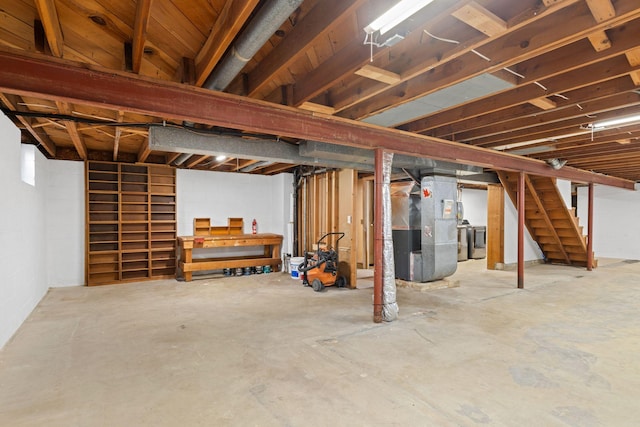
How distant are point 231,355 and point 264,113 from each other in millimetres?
2178

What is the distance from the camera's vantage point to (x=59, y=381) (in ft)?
8.04

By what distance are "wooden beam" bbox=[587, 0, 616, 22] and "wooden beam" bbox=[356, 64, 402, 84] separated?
117cm

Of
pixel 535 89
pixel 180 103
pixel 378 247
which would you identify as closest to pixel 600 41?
pixel 535 89

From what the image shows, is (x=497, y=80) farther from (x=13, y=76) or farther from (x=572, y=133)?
(x=13, y=76)

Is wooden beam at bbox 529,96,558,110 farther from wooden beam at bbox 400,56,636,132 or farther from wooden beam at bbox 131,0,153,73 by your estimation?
wooden beam at bbox 131,0,153,73

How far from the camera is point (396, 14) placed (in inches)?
66.6

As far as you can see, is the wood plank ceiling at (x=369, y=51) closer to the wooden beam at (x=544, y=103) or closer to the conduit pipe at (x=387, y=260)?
the wooden beam at (x=544, y=103)

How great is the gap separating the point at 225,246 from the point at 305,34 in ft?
17.2

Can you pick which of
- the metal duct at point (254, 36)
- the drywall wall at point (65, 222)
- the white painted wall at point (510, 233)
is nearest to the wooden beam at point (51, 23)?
the metal duct at point (254, 36)

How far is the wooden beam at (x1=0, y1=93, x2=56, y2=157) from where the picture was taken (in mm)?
3070

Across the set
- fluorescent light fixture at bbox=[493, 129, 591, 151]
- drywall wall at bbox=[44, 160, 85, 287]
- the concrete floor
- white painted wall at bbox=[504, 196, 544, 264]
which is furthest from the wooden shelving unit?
white painted wall at bbox=[504, 196, 544, 264]

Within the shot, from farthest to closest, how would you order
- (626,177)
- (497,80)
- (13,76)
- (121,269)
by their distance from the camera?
1. (626,177)
2. (121,269)
3. (497,80)
4. (13,76)

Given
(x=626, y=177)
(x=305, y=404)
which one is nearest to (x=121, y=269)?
(x=305, y=404)

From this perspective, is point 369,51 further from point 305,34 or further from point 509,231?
point 509,231
